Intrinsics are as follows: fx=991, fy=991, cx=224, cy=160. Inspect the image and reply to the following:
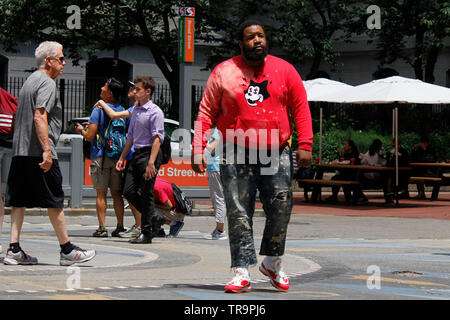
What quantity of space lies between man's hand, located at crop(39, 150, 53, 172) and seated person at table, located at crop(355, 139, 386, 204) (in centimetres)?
1317

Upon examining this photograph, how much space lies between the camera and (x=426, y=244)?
12.0 metres

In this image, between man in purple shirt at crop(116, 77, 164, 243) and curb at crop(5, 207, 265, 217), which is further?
curb at crop(5, 207, 265, 217)

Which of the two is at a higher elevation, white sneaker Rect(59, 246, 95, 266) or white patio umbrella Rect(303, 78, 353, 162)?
white patio umbrella Rect(303, 78, 353, 162)

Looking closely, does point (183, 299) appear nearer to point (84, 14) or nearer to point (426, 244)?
point (426, 244)

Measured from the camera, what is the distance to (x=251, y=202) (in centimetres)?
721

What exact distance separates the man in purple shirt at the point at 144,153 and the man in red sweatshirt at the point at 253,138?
3687mm

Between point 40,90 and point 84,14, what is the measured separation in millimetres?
24133

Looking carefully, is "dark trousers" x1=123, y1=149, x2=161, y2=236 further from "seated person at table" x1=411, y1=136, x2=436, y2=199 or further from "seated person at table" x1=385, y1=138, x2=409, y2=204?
"seated person at table" x1=411, y1=136, x2=436, y2=199

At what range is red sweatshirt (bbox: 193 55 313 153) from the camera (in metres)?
7.07

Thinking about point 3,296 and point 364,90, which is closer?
point 3,296

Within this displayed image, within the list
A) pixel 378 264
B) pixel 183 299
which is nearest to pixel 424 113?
pixel 378 264

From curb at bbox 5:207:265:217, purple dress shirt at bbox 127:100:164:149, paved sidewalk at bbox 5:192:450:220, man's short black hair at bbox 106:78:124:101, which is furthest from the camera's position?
paved sidewalk at bbox 5:192:450:220

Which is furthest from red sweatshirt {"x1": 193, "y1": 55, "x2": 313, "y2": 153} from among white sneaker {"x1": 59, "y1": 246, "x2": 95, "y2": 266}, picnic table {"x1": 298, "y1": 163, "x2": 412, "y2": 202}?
picnic table {"x1": 298, "y1": 163, "x2": 412, "y2": 202}
